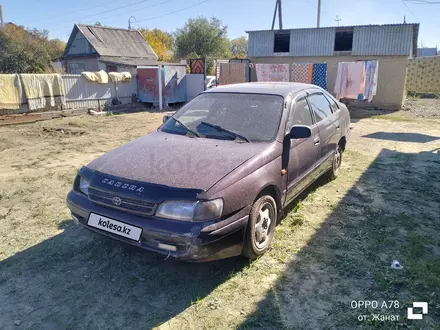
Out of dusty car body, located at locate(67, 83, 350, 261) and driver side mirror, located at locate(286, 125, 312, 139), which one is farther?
driver side mirror, located at locate(286, 125, 312, 139)

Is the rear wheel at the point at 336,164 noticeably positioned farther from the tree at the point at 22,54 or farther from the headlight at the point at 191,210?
the tree at the point at 22,54

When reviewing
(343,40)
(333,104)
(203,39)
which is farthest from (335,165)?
(203,39)

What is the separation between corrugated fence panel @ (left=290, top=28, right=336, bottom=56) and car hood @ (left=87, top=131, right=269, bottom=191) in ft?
52.8

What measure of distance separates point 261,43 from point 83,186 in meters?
17.7

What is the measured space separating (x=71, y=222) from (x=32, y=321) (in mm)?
1652

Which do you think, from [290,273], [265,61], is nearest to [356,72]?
[265,61]

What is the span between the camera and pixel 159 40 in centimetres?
4766

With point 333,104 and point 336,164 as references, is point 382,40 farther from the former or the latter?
point 336,164

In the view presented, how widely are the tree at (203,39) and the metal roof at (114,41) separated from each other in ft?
30.0

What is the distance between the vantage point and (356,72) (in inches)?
→ 498

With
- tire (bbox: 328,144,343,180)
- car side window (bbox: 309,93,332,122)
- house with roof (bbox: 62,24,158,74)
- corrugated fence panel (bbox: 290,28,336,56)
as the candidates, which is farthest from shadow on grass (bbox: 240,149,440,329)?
house with roof (bbox: 62,24,158,74)

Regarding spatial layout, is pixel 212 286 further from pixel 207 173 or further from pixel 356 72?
pixel 356 72

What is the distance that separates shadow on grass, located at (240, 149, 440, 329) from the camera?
7.91 ft

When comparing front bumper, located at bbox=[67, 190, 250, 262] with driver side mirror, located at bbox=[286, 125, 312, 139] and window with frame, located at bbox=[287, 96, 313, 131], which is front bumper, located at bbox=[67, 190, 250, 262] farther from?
window with frame, located at bbox=[287, 96, 313, 131]
